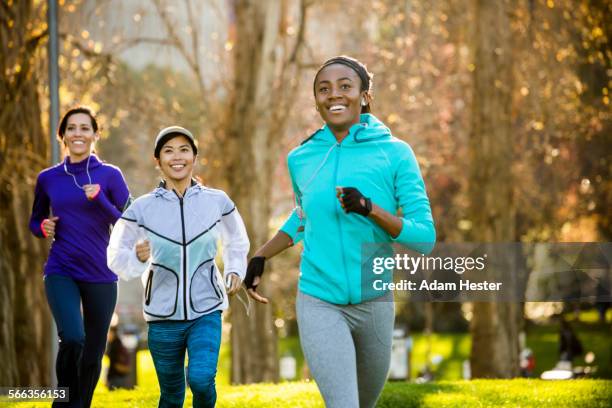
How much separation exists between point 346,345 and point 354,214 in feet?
1.80

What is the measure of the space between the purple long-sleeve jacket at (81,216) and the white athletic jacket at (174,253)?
1.00m

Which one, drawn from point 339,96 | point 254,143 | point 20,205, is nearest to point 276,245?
point 339,96

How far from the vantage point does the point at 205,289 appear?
5648 millimetres

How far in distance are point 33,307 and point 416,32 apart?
9.76 metres

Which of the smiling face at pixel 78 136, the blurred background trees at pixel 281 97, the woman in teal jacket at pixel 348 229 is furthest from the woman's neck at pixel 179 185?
the blurred background trees at pixel 281 97

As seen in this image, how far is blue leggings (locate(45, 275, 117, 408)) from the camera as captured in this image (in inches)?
259

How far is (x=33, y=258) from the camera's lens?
13617 mm

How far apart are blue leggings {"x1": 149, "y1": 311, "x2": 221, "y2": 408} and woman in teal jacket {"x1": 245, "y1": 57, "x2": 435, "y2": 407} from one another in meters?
0.84

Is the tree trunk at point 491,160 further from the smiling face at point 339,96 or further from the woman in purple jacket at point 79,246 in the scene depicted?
the smiling face at point 339,96

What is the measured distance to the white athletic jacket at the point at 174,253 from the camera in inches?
220

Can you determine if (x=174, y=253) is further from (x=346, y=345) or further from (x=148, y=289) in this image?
(x=346, y=345)

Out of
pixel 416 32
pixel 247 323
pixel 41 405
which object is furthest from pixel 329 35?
pixel 41 405

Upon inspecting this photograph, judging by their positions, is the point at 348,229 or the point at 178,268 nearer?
the point at 348,229

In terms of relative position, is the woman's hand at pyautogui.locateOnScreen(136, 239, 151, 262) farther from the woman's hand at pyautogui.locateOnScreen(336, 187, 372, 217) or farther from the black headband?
the woman's hand at pyautogui.locateOnScreen(336, 187, 372, 217)
